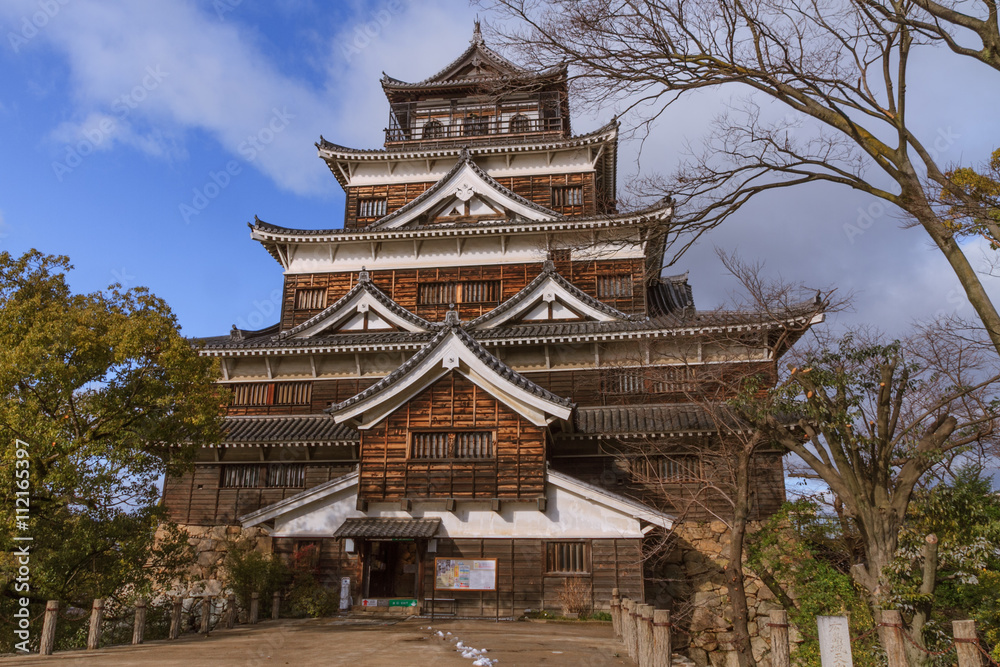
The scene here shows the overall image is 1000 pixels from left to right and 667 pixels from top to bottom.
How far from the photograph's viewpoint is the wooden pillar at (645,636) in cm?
879

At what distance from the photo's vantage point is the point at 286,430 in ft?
68.6

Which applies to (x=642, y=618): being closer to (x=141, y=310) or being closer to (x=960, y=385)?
(x=960, y=385)

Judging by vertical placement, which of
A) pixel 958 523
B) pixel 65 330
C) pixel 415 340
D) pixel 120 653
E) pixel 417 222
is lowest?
pixel 120 653

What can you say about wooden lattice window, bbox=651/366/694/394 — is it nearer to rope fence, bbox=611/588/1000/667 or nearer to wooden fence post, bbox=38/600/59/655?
rope fence, bbox=611/588/1000/667

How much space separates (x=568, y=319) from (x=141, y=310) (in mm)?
13185

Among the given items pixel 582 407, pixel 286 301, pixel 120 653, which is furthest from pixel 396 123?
pixel 120 653

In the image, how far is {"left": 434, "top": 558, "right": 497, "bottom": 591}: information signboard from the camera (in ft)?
55.4

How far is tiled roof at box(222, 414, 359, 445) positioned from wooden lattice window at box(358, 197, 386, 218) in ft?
30.5

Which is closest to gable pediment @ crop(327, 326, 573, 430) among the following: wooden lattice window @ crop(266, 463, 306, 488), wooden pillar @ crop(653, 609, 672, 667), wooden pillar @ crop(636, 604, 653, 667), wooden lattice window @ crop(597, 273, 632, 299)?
wooden lattice window @ crop(266, 463, 306, 488)

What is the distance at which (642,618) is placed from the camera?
30.7ft

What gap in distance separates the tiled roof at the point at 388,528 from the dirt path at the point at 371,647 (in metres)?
2.10

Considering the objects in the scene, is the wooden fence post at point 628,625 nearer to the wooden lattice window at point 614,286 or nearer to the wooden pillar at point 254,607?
the wooden pillar at point 254,607

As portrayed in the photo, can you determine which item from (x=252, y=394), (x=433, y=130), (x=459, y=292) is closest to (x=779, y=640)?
(x=459, y=292)

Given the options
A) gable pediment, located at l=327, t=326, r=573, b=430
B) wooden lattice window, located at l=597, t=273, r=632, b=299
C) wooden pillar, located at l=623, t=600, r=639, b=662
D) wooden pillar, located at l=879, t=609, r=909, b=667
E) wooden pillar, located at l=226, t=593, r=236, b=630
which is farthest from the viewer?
wooden lattice window, located at l=597, t=273, r=632, b=299
